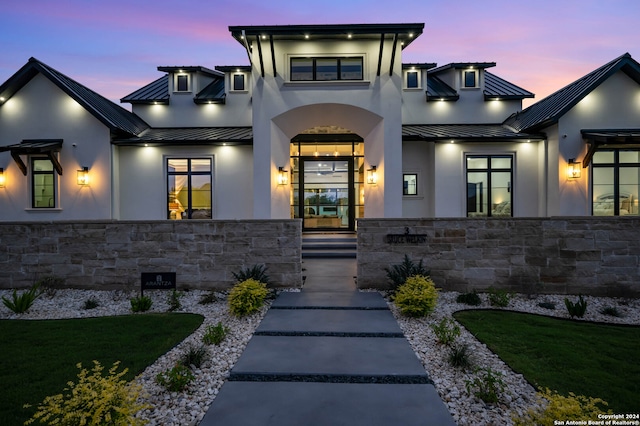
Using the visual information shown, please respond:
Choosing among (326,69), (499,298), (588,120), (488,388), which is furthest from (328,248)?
(588,120)

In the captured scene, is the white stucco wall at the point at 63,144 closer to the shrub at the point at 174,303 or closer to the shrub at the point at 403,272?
the shrub at the point at 174,303

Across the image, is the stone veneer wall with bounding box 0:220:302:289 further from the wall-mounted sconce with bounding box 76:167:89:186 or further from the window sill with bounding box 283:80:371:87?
the window sill with bounding box 283:80:371:87

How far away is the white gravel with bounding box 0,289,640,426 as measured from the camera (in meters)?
3.37

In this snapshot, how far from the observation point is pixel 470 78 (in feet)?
47.4

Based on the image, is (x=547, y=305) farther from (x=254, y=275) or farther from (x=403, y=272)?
(x=254, y=275)

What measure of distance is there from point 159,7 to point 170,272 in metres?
14.2

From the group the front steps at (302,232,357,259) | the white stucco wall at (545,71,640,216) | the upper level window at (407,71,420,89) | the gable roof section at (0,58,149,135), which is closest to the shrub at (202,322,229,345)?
the front steps at (302,232,357,259)

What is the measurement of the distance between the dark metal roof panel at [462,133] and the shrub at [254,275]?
7806 mm

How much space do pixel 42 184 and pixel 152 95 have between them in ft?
18.4

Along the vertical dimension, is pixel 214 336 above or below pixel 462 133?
below

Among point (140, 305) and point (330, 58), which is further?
point (330, 58)

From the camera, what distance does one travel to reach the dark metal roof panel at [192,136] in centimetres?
1258

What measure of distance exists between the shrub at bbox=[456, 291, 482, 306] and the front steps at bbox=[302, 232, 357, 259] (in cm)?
385

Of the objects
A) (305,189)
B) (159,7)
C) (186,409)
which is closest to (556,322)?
(186,409)
